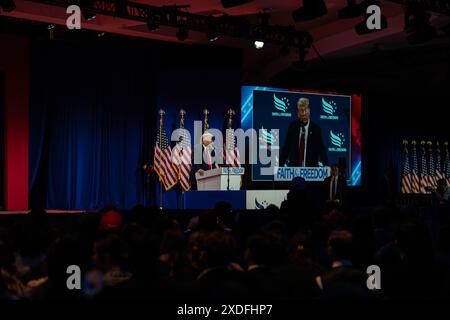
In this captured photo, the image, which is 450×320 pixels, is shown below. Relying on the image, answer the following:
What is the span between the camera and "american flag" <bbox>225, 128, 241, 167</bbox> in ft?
40.6

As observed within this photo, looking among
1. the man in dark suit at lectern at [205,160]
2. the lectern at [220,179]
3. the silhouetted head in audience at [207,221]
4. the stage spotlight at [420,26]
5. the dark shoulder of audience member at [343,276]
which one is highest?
the stage spotlight at [420,26]

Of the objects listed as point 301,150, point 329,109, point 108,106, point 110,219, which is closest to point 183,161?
point 108,106

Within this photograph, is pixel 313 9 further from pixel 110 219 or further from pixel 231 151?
pixel 231 151

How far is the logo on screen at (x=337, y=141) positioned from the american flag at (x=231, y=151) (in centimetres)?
254

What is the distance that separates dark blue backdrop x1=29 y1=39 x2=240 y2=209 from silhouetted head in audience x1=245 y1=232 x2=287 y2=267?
907 cm

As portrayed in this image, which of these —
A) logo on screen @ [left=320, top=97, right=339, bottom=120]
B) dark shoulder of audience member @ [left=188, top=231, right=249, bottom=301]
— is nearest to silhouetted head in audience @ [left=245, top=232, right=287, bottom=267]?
dark shoulder of audience member @ [left=188, top=231, right=249, bottom=301]

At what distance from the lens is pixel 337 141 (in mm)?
14047

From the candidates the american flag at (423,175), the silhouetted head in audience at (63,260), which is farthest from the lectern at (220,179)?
the silhouetted head in audience at (63,260)

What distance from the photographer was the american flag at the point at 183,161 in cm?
1188

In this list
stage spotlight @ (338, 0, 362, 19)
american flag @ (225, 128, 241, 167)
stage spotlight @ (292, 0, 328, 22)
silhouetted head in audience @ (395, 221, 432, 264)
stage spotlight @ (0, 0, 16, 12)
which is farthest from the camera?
american flag @ (225, 128, 241, 167)

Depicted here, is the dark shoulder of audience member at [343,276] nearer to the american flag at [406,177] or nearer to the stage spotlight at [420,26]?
the stage spotlight at [420,26]

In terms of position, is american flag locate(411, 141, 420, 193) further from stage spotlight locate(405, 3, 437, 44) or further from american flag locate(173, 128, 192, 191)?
stage spotlight locate(405, 3, 437, 44)

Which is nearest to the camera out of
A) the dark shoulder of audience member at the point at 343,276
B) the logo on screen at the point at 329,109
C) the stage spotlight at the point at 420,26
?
the dark shoulder of audience member at the point at 343,276

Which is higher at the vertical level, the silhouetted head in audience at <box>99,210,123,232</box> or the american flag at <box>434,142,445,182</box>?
the american flag at <box>434,142,445,182</box>
